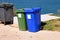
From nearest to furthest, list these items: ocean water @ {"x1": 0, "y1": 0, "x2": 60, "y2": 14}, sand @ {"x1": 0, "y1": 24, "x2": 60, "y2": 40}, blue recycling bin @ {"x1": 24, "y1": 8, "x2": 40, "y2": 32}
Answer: sand @ {"x1": 0, "y1": 24, "x2": 60, "y2": 40} < blue recycling bin @ {"x1": 24, "y1": 8, "x2": 40, "y2": 32} < ocean water @ {"x1": 0, "y1": 0, "x2": 60, "y2": 14}

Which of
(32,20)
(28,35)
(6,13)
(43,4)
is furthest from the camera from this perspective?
(43,4)

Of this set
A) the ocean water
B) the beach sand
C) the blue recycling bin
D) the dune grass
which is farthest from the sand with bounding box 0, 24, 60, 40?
the ocean water

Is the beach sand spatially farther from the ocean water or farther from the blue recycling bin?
the ocean water

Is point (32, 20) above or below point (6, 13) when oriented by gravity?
below

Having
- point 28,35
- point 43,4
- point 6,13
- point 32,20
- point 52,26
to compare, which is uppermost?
point 43,4

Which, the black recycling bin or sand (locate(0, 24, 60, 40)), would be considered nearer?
sand (locate(0, 24, 60, 40))

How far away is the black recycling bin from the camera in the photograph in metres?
13.5

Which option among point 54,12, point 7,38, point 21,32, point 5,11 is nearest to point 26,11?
point 21,32

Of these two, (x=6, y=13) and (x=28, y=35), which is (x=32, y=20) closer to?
(x=28, y=35)

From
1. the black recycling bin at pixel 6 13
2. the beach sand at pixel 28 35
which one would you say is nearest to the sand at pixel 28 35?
the beach sand at pixel 28 35

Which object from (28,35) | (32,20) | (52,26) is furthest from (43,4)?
(28,35)

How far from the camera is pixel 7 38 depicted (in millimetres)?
9938

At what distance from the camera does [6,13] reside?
13.6 metres

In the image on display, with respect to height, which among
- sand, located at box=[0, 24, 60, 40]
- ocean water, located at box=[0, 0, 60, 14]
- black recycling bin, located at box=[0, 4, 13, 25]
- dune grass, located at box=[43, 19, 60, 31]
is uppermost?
ocean water, located at box=[0, 0, 60, 14]
